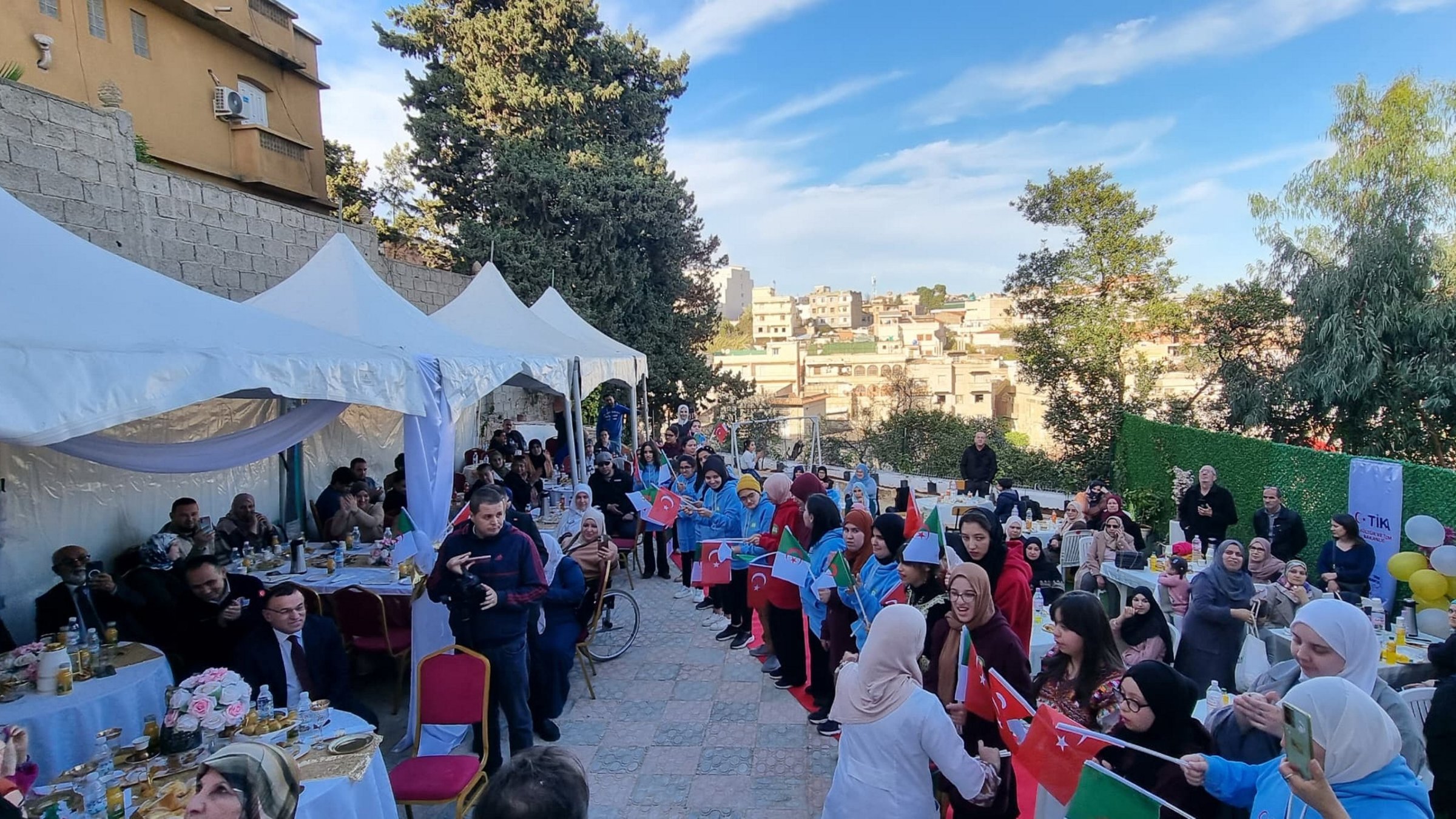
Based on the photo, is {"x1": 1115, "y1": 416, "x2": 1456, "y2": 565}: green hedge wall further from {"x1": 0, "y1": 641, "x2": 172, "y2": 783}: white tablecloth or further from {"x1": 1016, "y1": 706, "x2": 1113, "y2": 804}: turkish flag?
{"x1": 0, "y1": 641, "x2": 172, "y2": 783}: white tablecloth

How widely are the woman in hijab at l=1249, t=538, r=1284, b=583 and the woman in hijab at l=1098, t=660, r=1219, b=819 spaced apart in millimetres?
4054

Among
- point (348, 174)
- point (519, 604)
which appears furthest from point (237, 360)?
point (348, 174)

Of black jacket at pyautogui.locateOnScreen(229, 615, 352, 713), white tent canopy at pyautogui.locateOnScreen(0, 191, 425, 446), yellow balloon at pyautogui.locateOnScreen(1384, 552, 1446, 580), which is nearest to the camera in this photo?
white tent canopy at pyautogui.locateOnScreen(0, 191, 425, 446)

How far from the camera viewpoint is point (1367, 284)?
12227 mm

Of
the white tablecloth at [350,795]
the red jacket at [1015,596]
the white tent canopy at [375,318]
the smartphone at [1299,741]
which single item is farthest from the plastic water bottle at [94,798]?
the red jacket at [1015,596]

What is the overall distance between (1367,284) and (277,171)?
67.7 feet

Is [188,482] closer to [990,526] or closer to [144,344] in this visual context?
[144,344]

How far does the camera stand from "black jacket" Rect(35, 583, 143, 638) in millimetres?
4832

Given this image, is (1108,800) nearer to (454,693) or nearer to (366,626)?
(454,693)

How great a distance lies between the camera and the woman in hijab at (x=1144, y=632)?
410 centimetres

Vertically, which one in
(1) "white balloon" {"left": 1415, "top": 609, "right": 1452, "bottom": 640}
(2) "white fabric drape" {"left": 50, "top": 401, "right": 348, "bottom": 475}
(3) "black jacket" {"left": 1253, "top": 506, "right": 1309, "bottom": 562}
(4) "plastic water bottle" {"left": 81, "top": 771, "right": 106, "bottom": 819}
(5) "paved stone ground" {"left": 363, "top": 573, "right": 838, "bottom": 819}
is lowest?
(5) "paved stone ground" {"left": 363, "top": 573, "right": 838, "bottom": 819}

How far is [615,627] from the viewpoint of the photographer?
7.19 meters

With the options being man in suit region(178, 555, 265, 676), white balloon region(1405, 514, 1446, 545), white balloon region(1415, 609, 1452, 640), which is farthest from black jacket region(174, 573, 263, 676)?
white balloon region(1405, 514, 1446, 545)

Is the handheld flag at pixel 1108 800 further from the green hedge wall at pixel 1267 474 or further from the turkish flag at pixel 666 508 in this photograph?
the green hedge wall at pixel 1267 474
